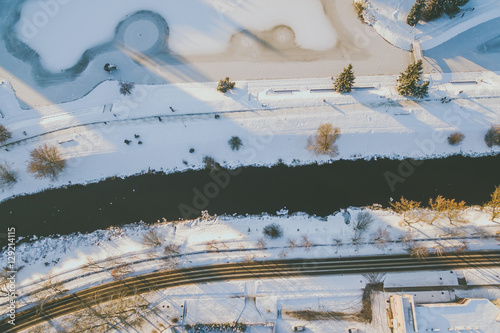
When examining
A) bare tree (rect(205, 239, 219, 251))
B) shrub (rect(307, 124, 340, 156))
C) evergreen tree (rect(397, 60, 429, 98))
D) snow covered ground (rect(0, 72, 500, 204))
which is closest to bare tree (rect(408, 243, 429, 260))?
snow covered ground (rect(0, 72, 500, 204))

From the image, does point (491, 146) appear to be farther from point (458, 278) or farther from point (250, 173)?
point (250, 173)

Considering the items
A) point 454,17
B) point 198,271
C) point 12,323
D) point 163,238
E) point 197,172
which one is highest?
point 454,17

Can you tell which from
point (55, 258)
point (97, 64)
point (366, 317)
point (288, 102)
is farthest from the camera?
point (97, 64)

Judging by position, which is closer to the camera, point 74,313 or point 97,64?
point 74,313

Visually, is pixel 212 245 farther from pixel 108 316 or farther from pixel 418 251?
pixel 418 251

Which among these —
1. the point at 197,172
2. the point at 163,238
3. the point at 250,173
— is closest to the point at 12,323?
the point at 163,238

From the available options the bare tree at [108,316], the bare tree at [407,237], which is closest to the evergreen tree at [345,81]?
the bare tree at [407,237]
